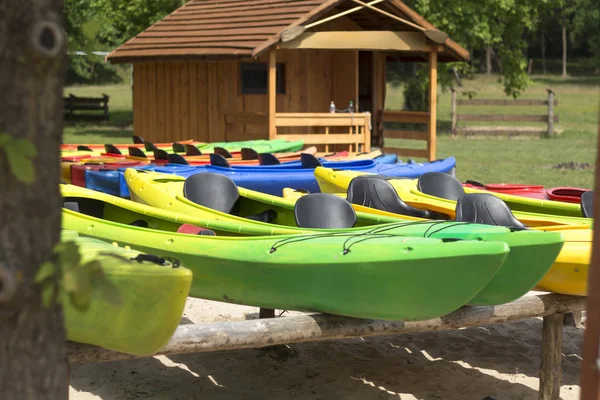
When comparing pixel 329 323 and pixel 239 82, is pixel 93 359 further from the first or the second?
pixel 239 82

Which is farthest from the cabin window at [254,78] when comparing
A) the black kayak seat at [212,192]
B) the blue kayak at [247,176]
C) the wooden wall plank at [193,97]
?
the black kayak seat at [212,192]

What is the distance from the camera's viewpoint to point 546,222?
6961mm

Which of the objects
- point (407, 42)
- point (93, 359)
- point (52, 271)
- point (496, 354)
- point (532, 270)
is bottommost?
point (496, 354)

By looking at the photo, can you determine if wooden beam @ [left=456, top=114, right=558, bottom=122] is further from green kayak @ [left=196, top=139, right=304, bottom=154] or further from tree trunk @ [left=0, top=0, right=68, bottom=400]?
tree trunk @ [left=0, top=0, right=68, bottom=400]

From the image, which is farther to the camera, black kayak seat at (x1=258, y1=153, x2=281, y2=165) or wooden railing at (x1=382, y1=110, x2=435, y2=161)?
wooden railing at (x1=382, y1=110, x2=435, y2=161)

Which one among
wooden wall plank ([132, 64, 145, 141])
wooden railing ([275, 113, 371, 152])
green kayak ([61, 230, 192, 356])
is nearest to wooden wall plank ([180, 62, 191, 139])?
wooden wall plank ([132, 64, 145, 141])

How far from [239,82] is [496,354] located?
10921mm

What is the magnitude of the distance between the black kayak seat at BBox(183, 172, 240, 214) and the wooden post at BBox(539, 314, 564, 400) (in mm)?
3093

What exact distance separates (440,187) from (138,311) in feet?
16.1

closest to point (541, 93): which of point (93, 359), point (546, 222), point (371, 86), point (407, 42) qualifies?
point (371, 86)

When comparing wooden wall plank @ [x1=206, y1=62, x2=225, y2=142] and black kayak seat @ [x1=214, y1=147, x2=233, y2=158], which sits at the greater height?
wooden wall plank @ [x1=206, y1=62, x2=225, y2=142]

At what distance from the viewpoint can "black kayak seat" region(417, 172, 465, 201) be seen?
8.57 metres

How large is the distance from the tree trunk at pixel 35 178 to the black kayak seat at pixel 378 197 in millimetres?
6126

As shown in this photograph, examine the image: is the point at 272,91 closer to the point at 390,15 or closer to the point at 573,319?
the point at 390,15
